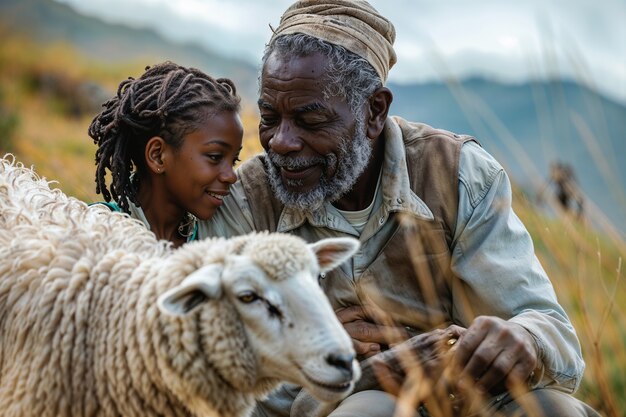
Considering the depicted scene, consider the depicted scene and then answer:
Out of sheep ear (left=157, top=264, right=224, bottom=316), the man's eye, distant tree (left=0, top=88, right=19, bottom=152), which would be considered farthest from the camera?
distant tree (left=0, top=88, right=19, bottom=152)

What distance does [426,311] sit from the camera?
405 centimetres

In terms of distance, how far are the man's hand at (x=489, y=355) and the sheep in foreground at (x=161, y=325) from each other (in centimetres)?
61

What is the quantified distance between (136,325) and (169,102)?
1.59m

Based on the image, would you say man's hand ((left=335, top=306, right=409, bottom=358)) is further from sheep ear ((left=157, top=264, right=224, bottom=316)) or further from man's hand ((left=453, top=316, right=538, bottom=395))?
sheep ear ((left=157, top=264, right=224, bottom=316))

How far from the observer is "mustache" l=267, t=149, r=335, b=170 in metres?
4.09

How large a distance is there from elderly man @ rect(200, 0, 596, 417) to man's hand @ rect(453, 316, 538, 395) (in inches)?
13.4

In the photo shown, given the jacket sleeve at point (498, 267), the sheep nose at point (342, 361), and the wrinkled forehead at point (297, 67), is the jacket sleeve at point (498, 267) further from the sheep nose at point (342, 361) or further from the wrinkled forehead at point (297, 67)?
the sheep nose at point (342, 361)

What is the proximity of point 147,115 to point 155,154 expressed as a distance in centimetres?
21

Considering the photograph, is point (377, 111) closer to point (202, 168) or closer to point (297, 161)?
point (297, 161)

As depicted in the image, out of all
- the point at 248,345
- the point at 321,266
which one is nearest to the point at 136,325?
the point at 248,345

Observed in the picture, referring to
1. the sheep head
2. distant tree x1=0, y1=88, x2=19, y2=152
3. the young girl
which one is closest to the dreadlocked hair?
the young girl

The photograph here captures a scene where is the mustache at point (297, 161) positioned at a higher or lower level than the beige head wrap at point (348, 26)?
lower

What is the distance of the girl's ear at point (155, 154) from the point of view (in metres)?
4.17

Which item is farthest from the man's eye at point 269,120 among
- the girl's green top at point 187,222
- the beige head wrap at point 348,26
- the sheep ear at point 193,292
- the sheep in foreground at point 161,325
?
the sheep ear at point 193,292
